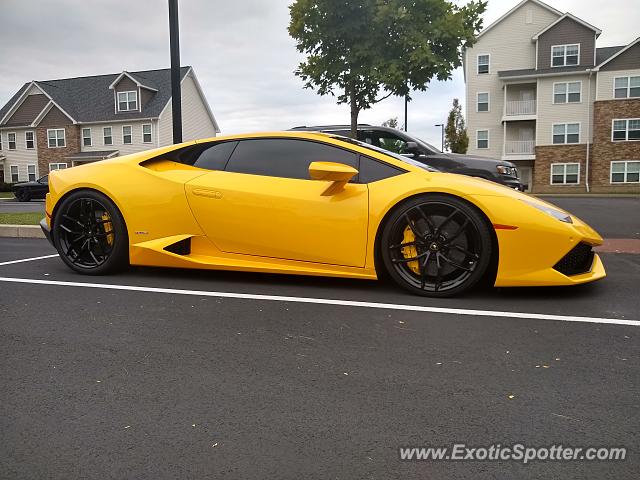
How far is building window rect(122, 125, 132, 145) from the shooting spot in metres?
36.6

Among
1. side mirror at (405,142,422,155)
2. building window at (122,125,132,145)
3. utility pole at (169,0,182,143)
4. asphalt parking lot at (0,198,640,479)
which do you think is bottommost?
asphalt parking lot at (0,198,640,479)

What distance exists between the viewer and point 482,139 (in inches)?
1400

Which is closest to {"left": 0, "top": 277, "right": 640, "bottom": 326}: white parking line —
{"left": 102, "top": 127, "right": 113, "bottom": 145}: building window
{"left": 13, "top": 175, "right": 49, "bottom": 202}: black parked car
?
{"left": 13, "top": 175, "right": 49, "bottom": 202}: black parked car

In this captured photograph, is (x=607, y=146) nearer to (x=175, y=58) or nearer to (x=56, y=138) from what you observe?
(x=175, y=58)

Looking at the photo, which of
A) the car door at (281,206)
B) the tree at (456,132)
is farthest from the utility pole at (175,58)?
the tree at (456,132)

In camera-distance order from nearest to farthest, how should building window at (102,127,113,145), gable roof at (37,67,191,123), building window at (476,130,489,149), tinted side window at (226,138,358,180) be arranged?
tinted side window at (226,138,358,180) → building window at (476,130,489,149) → gable roof at (37,67,191,123) → building window at (102,127,113,145)

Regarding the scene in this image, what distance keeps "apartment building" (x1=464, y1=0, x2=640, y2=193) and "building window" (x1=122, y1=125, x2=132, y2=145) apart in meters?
23.5

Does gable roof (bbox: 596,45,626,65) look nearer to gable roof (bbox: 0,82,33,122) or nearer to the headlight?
the headlight

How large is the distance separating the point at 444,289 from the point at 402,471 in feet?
7.50

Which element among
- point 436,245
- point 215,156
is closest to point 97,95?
point 215,156

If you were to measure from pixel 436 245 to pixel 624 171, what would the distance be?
3336cm

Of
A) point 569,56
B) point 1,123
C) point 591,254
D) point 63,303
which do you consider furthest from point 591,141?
point 1,123

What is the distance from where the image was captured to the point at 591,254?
12.8ft

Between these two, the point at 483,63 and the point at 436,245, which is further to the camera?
the point at 483,63
